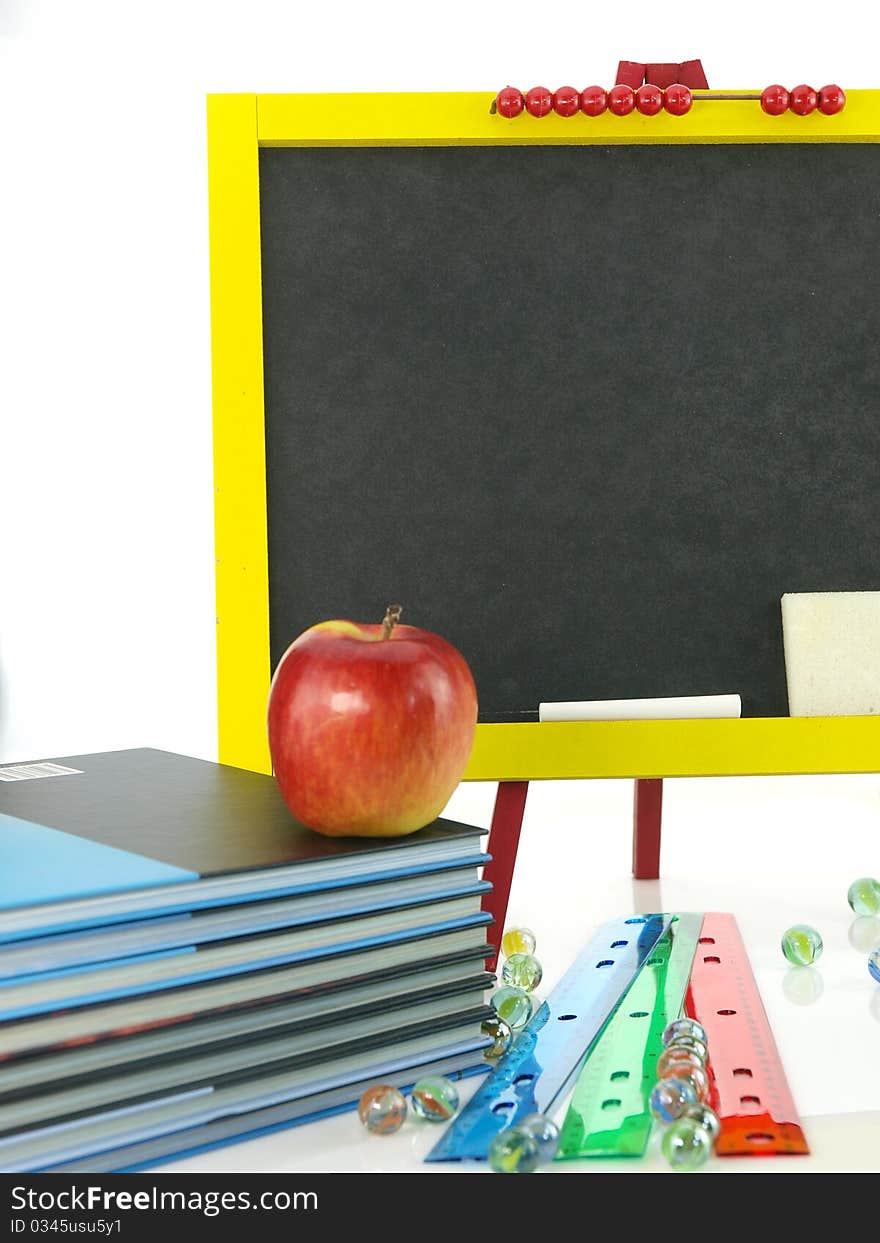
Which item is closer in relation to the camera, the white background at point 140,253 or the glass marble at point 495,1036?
the glass marble at point 495,1036

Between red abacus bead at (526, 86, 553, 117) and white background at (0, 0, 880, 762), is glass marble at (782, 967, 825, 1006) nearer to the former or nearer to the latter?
red abacus bead at (526, 86, 553, 117)

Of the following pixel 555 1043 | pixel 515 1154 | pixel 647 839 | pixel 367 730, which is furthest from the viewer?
pixel 647 839

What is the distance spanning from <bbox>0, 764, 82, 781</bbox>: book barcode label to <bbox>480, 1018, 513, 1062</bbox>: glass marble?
0.38 meters

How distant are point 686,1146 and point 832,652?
63 centimetres

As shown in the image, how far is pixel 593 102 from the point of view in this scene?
1221 millimetres

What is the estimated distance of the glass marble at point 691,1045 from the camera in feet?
2.60

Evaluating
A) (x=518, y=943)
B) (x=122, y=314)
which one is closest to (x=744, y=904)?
(x=518, y=943)

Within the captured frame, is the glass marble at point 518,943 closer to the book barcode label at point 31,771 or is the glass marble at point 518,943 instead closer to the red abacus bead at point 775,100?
the book barcode label at point 31,771

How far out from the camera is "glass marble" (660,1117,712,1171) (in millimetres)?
688

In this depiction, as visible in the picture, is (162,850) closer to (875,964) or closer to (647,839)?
(875,964)

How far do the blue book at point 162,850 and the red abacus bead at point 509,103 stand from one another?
67cm

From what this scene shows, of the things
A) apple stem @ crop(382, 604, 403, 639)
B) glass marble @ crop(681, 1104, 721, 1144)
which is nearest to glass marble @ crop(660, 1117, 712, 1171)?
glass marble @ crop(681, 1104, 721, 1144)

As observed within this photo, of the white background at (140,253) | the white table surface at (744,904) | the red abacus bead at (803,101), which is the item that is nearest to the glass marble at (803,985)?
the white table surface at (744,904)
